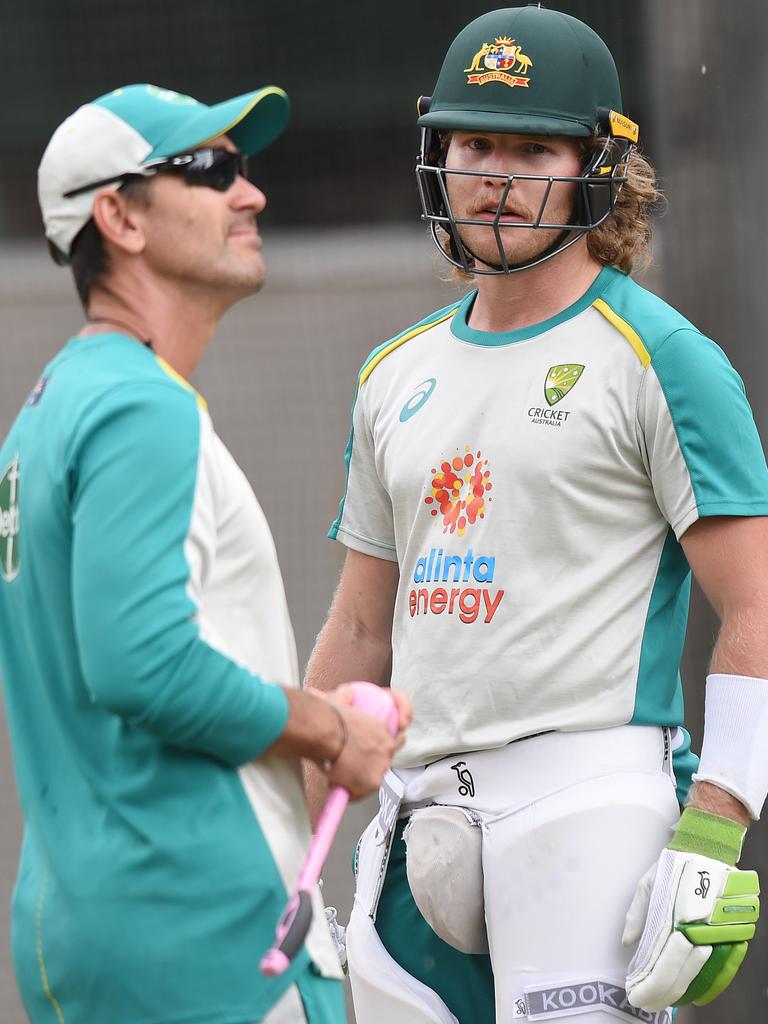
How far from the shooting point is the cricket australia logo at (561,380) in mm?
2488

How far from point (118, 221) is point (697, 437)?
91 cm

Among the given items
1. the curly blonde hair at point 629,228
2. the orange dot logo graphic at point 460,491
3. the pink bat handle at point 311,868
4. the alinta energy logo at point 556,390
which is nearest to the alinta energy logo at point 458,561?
the orange dot logo graphic at point 460,491

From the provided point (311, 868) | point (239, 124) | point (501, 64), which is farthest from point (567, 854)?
point (501, 64)

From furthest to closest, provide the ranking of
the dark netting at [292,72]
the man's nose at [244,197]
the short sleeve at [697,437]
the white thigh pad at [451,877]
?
the dark netting at [292,72], the white thigh pad at [451,877], the short sleeve at [697,437], the man's nose at [244,197]

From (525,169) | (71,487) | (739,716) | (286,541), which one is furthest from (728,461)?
(286,541)

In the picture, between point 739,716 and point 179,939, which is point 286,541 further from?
point 179,939

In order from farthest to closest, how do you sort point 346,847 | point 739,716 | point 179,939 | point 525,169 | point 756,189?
point 346,847 → point 756,189 → point 525,169 → point 739,716 → point 179,939

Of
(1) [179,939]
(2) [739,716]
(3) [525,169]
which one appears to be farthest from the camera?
(3) [525,169]

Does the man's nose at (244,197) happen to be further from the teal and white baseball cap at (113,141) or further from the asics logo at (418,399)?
the asics logo at (418,399)

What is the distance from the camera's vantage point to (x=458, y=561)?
253 cm

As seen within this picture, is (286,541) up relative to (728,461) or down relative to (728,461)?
down

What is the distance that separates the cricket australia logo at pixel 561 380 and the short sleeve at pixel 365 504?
0.41 m

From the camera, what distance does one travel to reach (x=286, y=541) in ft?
14.0

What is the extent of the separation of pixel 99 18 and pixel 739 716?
110 inches
